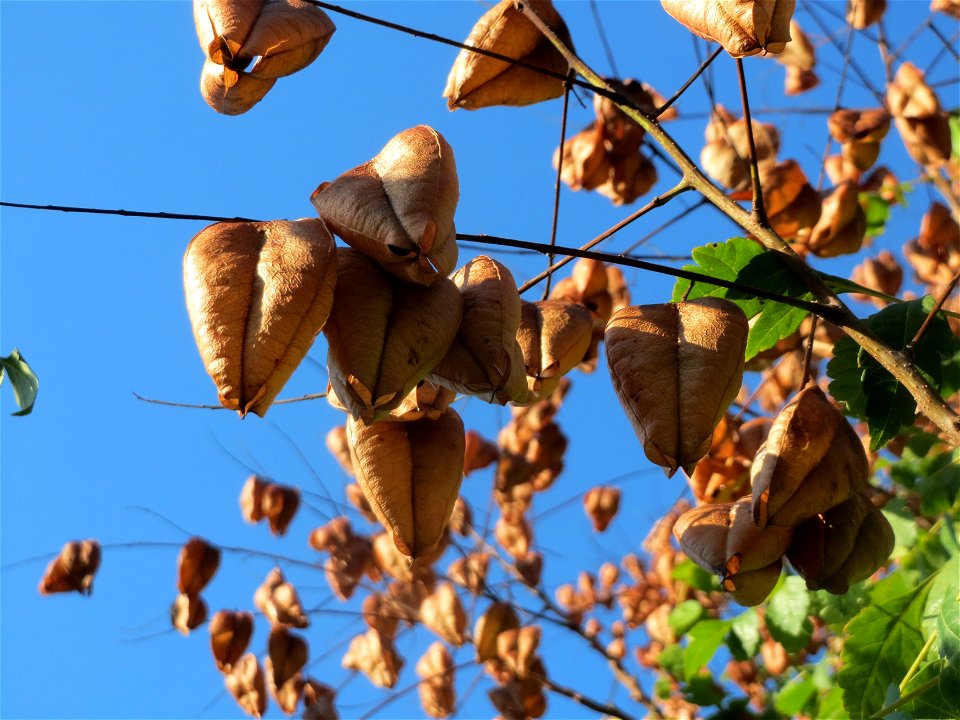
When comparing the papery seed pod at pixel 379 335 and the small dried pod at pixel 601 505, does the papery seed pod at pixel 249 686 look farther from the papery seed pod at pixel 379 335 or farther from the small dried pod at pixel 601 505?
the papery seed pod at pixel 379 335

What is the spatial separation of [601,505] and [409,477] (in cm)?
316

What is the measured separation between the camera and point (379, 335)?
0.98 metres

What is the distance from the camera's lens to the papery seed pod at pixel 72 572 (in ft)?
10.3

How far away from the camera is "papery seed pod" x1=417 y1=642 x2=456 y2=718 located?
3.67 m

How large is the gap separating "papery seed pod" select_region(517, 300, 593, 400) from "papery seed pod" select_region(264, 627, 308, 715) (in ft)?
6.80

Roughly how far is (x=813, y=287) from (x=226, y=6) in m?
0.85

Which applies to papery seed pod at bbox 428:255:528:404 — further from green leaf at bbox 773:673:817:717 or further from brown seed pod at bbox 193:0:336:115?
green leaf at bbox 773:673:817:717

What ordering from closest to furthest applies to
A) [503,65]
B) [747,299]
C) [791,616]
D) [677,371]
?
[677,371]
[747,299]
[503,65]
[791,616]

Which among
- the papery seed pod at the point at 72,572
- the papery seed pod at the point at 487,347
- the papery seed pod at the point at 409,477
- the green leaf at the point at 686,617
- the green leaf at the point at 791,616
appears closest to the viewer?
the papery seed pod at the point at 487,347

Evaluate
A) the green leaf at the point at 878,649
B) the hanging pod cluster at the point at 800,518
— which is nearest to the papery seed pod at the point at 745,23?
the hanging pod cluster at the point at 800,518

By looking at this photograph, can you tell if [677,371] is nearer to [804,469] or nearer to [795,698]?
[804,469]

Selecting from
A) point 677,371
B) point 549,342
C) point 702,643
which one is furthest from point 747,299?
point 702,643

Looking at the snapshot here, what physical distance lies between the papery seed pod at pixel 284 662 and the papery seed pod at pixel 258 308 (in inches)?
99.1

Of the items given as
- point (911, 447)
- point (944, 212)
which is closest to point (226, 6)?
point (911, 447)
